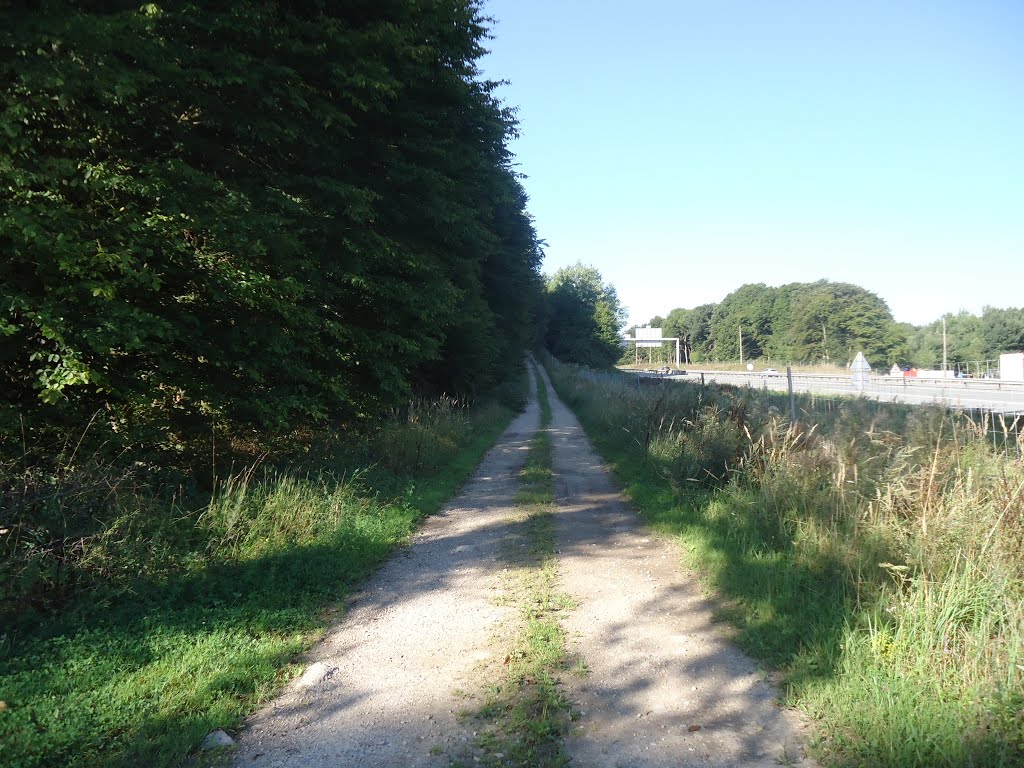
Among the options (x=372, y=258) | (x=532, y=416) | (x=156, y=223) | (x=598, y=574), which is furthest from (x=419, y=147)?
(x=532, y=416)

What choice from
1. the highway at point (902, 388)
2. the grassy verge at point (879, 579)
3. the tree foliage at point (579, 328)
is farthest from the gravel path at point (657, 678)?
the tree foliage at point (579, 328)

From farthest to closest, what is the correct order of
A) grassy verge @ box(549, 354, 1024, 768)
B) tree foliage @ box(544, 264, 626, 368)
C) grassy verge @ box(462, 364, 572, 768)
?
tree foliage @ box(544, 264, 626, 368) < grassy verge @ box(462, 364, 572, 768) < grassy verge @ box(549, 354, 1024, 768)

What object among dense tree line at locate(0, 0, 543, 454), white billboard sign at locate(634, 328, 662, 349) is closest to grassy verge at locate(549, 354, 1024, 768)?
dense tree line at locate(0, 0, 543, 454)

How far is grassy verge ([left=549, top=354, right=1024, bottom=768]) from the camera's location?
310 centimetres

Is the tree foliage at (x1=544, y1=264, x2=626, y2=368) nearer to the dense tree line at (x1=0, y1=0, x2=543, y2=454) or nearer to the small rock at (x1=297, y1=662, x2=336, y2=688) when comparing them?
the dense tree line at (x1=0, y1=0, x2=543, y2=454)

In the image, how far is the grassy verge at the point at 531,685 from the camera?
3258 millimetres

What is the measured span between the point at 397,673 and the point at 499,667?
2.25 ft

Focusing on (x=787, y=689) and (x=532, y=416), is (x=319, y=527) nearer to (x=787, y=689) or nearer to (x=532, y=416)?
(x=787, y=689)

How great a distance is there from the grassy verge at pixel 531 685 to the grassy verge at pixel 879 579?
139 cm

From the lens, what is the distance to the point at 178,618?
183 inches

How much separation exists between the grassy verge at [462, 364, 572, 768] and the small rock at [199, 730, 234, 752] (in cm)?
136

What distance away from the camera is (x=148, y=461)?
727 centimetres

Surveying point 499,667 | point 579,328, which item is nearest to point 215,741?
point 499,667

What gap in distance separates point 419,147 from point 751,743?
9.55 metres
